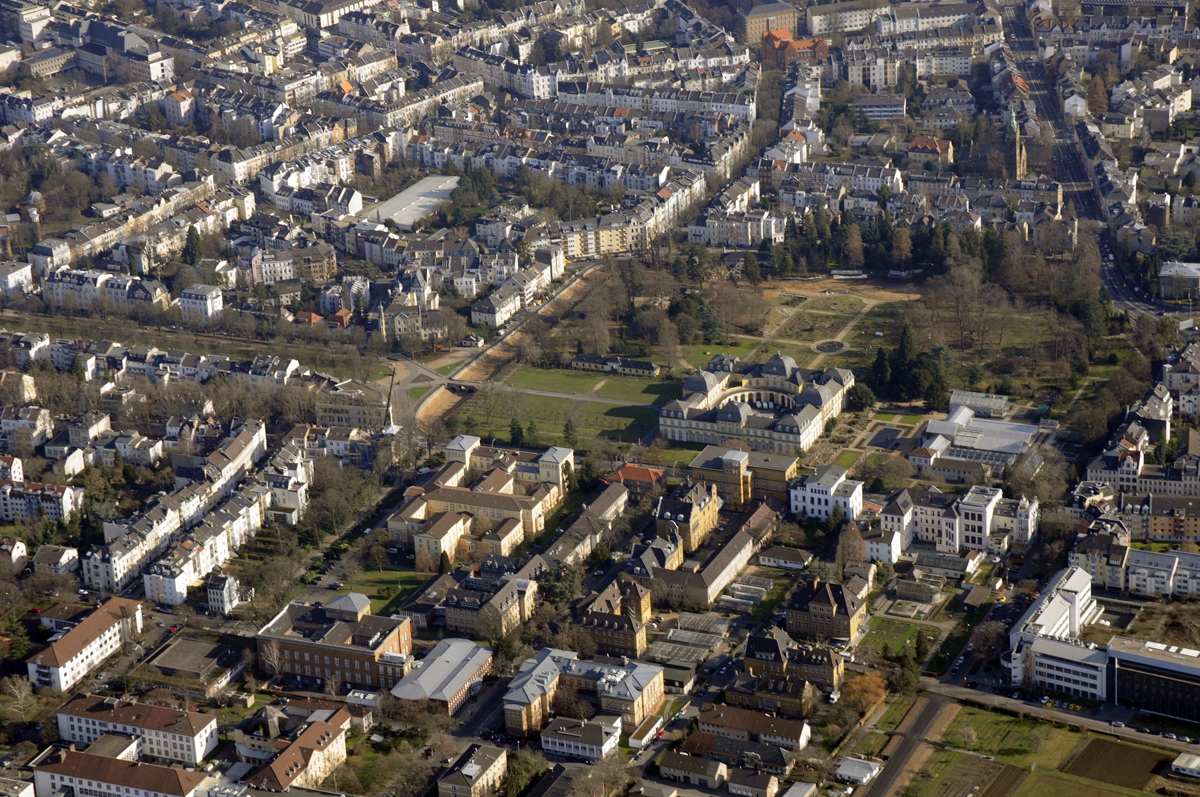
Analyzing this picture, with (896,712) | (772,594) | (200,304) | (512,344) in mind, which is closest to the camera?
(896,712)

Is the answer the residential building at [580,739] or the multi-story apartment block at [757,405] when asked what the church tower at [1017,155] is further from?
the residential building at [580,739]

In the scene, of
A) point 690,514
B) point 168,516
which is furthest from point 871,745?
point 168,516

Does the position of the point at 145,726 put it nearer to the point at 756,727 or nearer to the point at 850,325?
the point at 756,727

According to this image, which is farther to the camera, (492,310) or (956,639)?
(492,310)

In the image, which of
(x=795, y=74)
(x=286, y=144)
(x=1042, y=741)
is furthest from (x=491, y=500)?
(x=795, y=74)

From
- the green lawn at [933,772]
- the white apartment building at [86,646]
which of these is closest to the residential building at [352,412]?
the white apartment building at [86,646]

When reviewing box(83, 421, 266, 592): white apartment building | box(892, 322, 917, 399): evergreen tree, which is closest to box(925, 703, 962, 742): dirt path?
box(892, 322, 917, 399): evergreen tree
